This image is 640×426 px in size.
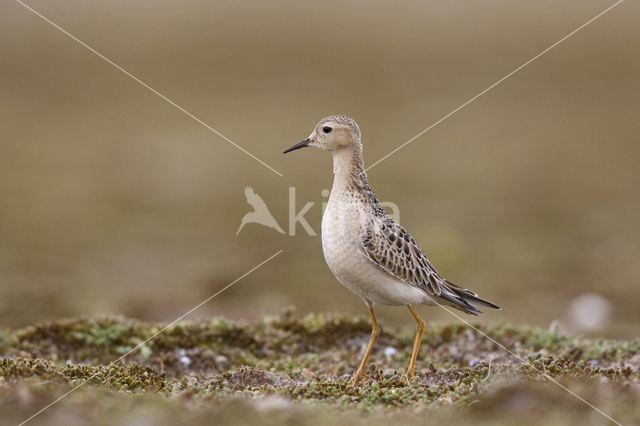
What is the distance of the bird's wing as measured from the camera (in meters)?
7.44

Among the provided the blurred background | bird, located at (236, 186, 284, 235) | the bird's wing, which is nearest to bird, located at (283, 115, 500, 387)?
the bird's wing

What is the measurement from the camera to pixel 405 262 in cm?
770

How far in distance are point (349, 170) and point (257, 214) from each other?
13.2 metres

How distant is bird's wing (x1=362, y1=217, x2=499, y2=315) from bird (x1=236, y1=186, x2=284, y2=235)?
11.9 metres

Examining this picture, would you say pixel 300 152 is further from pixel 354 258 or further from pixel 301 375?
pixel 354 258

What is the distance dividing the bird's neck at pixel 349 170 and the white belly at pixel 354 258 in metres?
0.19

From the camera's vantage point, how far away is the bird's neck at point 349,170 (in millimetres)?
7957

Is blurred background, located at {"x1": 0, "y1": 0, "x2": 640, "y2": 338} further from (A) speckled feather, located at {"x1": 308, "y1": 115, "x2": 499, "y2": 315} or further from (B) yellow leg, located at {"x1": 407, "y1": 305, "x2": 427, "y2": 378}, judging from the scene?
(A) speckled feather, located at {"x1": 308, "y1": 115, "x2": 499, "y2": 315}

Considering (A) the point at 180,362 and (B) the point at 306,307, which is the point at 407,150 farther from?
(A) the point at 180,362

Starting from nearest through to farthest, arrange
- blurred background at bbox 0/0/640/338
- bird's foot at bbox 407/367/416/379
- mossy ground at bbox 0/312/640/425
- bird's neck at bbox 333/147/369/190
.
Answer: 1. mossy ground at bbox 0/312/640/425
2. bird's foot at bbox 407/367/416/379
3. bird's neck at bbox 333/147/369/190
4. blurred background at bbox 0/0/640/338

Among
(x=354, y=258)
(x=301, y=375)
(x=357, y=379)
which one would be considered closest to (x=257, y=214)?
(x=301, y=375)

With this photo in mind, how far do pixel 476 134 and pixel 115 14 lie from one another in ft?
70.9

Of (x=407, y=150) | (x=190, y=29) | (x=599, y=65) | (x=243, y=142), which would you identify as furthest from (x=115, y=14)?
(x=599, y=65)

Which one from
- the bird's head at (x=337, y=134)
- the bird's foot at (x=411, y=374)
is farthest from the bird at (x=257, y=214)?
the bird's foot at (x=411, y=374)
